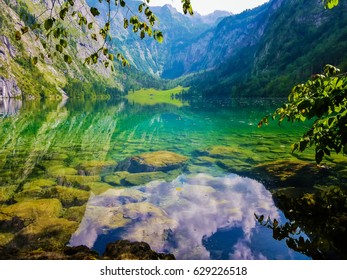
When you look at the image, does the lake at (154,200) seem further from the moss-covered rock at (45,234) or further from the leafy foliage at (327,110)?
the leafy foliage at (327,110)

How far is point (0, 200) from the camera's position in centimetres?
1516

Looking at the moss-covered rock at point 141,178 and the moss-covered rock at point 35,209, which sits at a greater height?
the moss-covered rock at point 141,178

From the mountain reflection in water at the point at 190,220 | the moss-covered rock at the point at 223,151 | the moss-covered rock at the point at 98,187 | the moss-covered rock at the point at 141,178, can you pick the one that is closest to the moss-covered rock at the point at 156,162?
the moss-covered rock at the point at 141,178

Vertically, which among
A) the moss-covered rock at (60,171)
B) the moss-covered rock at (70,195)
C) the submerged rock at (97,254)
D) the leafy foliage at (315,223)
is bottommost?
the submerged rock at (97,254)

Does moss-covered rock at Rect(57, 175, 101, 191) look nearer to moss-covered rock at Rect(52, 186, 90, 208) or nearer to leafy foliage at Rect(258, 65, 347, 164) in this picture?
moss-covered rock at Rect(52, 186, 90, 208)

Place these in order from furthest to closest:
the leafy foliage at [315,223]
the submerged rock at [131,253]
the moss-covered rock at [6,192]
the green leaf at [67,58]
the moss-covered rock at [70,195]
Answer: the moss-covered rock at [6,192] → the moss-covered rock at [70,195] → the leafy foliage at [315,223] → the submerged rock at [131,253] → the green leaf at [67,58]

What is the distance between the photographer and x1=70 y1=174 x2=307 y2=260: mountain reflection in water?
1020cm

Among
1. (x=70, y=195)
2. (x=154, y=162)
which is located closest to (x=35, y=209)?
(x=70, y=195)

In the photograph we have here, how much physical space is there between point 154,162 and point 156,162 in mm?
154

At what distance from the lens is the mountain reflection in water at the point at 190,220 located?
33.4 feet

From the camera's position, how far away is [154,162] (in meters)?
23.6

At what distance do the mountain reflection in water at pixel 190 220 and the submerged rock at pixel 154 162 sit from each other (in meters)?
4.12

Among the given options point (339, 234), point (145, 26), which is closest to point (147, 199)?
point (339, 234)
